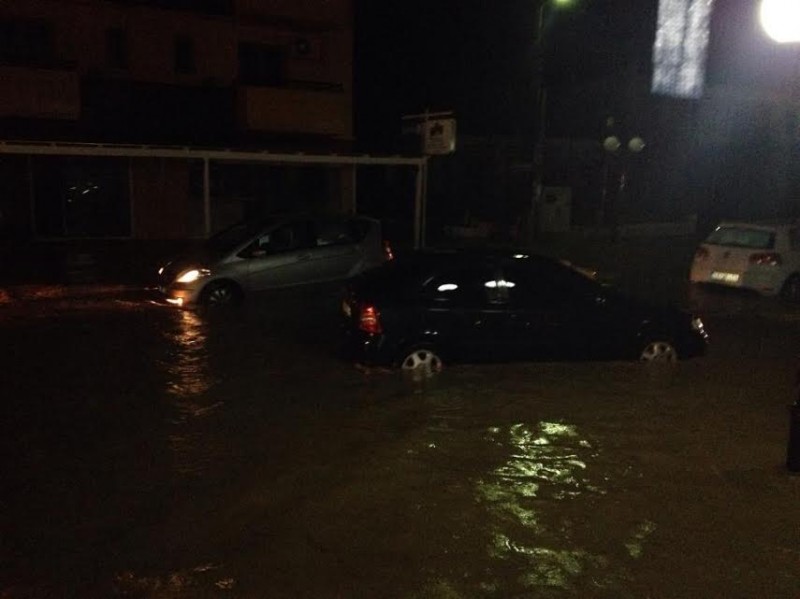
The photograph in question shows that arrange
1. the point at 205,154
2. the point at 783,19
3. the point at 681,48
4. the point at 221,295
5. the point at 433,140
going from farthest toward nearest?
the point at 681,48 → the point at 433,140 → the point at 205,154 → the point at 221,295 → the point at 783,19

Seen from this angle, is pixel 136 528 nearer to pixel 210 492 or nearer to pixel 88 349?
pixel 210 492

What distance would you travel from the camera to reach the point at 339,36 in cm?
2323

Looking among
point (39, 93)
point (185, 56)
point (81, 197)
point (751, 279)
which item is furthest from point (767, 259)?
point (39, 93)

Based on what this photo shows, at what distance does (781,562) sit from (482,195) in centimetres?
2495

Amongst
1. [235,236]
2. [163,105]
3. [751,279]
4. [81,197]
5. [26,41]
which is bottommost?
[751,279]

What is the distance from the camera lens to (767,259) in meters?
15.7

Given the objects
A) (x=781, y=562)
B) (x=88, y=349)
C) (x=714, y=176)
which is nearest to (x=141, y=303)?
(x=88, y=349)

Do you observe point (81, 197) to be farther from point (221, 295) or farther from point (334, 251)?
point (334, 251)

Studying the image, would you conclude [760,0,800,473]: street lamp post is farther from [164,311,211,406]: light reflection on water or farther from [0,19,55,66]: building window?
[0,19,55,66]: building window

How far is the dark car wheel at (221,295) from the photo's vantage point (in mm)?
12641

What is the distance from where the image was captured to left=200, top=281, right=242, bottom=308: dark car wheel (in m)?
12.6

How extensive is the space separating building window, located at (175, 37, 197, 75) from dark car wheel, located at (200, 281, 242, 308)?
990cm

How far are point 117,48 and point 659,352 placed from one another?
15526 mm

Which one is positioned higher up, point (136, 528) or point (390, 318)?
point (390, 318)
